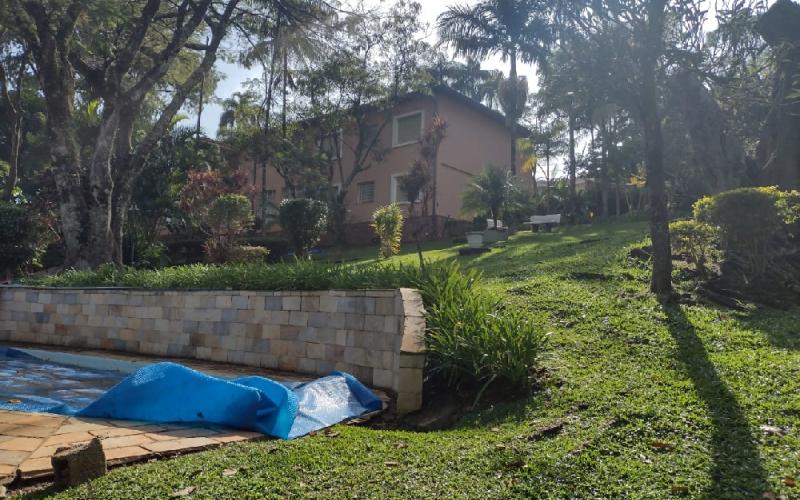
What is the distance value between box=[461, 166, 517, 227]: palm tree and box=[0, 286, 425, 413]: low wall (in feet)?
34.0

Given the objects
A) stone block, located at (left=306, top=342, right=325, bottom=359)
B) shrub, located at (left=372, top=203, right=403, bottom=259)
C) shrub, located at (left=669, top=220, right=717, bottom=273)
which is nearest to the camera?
stone block, located at (left=306, top=342, right=325, bottom=359)

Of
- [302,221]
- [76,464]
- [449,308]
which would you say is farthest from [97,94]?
[76,464]

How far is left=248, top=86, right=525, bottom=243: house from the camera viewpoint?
23016 millimetres

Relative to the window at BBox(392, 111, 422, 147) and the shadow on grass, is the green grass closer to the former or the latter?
the shadow on grass

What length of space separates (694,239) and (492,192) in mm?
9324

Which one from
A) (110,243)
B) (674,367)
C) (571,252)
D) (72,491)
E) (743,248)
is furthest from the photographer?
(110,243)

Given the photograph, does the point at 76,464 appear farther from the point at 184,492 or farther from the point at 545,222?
the point at 545,222

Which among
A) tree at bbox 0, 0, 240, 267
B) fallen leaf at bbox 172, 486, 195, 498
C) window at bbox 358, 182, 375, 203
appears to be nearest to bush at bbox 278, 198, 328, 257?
tree at bbox 0, 0, 240, 267

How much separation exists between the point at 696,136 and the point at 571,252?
11.6 ft

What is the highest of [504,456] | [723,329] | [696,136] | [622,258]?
[696,136]

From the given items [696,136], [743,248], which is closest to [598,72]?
[743,248]

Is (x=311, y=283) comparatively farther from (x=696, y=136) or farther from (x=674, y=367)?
(x=696, y=136)

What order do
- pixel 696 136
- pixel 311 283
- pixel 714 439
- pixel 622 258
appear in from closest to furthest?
pixel 714 439 < pixel 311 283 < pixel 622 258 < pixel 696 136

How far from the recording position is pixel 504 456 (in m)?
3.29
